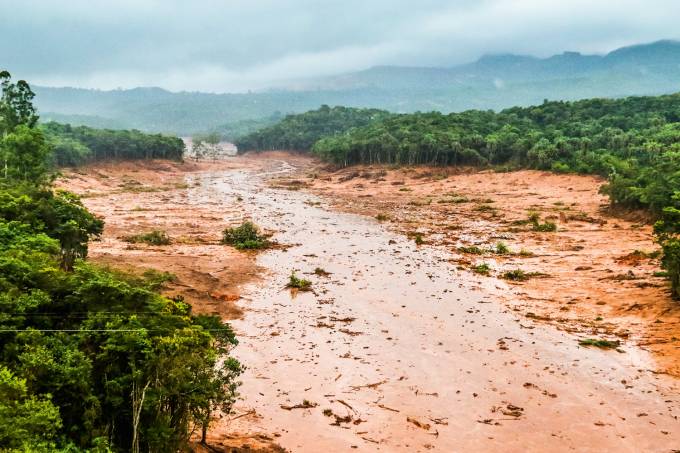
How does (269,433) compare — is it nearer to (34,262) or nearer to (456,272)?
(34,262)

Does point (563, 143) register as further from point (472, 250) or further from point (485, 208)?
point (472, 250)

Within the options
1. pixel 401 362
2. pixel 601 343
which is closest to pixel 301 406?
pixel 401 362

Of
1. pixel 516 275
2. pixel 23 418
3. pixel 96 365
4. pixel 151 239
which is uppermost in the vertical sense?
pixel 23 418

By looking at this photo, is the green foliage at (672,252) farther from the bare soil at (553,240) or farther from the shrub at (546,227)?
the shrub at (546,227)

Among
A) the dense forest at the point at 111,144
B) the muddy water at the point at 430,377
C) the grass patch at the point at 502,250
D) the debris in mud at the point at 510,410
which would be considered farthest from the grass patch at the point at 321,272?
the dense forest at the point at 111,144

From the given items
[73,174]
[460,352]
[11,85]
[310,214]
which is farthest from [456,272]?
[73,174]
